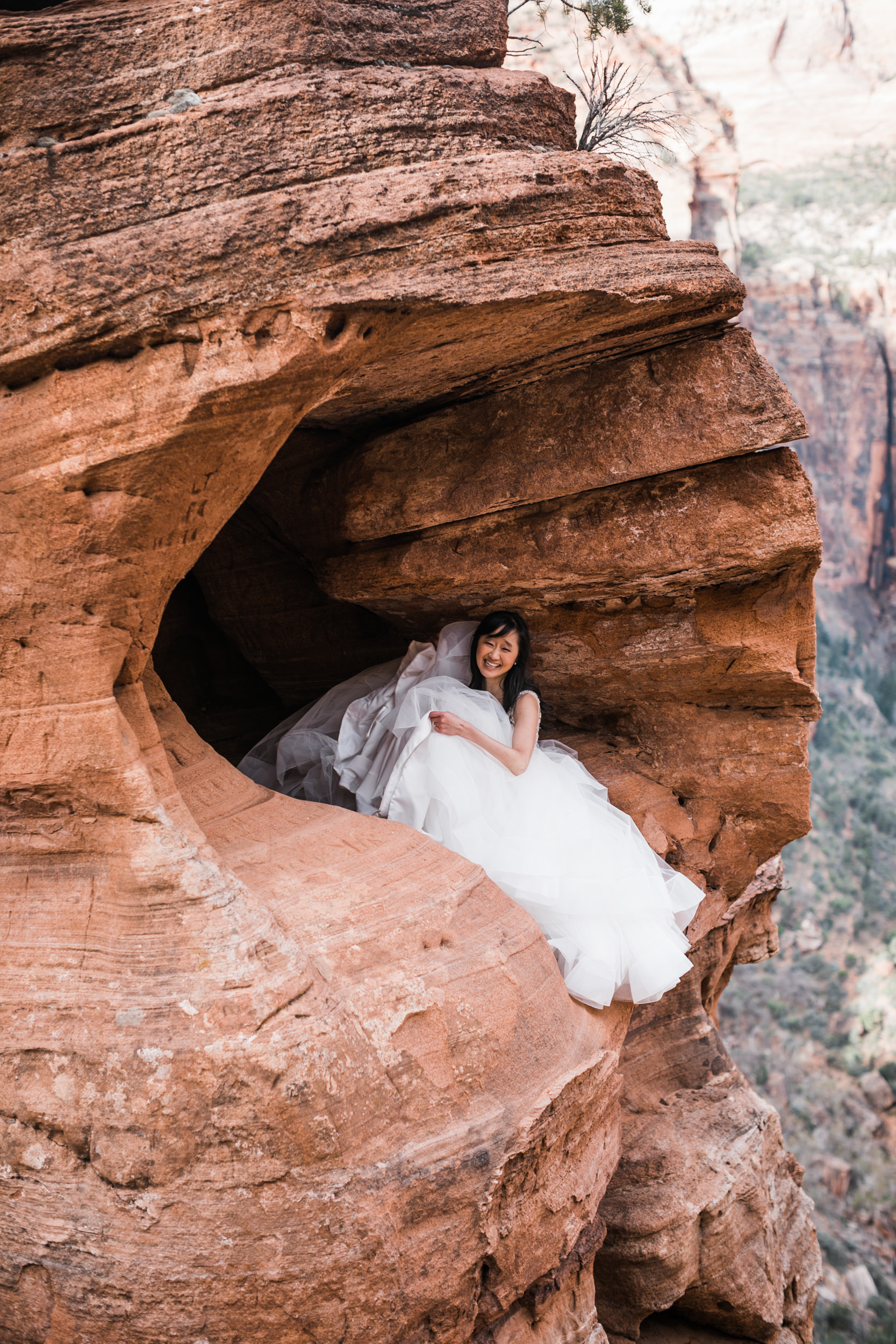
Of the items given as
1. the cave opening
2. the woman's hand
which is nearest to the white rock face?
the cave opening

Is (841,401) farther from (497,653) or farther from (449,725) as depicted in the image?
(449,725)

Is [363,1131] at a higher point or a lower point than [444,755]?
lower

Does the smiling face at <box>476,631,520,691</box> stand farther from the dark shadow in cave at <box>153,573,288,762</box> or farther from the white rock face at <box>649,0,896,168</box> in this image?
the white rock face at <box>649,0,896,168</box>

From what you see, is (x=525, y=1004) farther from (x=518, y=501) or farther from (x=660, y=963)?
(x=518, y=501)

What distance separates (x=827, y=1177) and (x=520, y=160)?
55.6ft

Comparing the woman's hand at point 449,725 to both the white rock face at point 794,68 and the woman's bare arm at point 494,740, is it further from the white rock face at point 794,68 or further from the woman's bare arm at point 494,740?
the white rock face at point 794,68

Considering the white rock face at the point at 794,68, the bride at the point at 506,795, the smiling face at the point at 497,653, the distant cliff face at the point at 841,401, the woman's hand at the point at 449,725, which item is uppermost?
A: the white rock face at the point at 794,68

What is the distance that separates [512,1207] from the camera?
367cm

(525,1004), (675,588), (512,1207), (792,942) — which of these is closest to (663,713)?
(675,588)

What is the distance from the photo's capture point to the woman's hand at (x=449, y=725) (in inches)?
195

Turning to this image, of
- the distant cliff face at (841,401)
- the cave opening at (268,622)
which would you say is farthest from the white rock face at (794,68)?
the cave opening at (268,622)

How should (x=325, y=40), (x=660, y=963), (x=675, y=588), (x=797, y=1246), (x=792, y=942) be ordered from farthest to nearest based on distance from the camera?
1. (x=792, y=942)
2. (x=797, y=1246)
3. (x=675, y=588)
4. (x=660, y=963)
5. (x=325, y=40)

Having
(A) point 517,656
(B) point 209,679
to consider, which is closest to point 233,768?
(A) point 517,656

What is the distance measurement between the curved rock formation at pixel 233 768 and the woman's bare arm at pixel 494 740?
82cm
